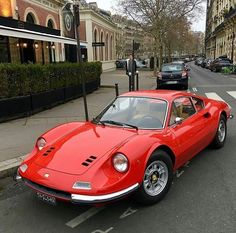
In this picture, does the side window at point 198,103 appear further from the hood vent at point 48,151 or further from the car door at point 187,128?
the hood vent at point 48,151

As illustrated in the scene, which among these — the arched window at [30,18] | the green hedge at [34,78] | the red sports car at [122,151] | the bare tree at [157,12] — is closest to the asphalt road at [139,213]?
the red sports car at [122,151]

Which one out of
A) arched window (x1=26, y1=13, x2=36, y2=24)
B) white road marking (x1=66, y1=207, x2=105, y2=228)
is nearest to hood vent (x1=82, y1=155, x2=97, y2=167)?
white road marking (x1=66, y1=207, x2=105, y2=228)

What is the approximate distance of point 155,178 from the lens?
3988mm

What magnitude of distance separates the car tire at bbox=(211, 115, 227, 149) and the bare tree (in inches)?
1046

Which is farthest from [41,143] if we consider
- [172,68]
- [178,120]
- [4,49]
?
[4,49]

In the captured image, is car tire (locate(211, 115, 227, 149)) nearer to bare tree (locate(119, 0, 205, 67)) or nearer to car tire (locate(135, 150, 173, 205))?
car tire (locate(135, 150, 173, 205))

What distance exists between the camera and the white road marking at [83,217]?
3527mm

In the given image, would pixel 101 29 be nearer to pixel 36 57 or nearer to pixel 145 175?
pixel 36 57

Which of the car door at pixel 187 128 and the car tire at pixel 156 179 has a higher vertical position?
the car door at pixel 187 128

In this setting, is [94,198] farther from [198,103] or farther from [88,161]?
[198,103]

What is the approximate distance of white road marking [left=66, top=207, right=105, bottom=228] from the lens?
3.53 metres

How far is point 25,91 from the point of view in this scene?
31.5 feet

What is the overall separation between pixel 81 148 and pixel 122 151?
1.95ft

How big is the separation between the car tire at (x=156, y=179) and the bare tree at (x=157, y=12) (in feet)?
94.9
